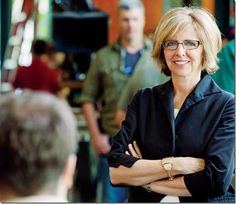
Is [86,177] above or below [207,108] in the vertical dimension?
below

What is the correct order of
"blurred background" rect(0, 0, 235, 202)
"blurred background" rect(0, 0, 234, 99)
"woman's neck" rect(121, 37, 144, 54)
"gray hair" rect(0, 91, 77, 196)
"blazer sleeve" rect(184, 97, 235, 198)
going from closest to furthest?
"gray hair" rect(0, 91, 77, 196) → "blazer sleeve" rect(184, 97, 235, 198) → "woman's neck" rect(121, 37, 144, 54) → "blurred background" rect(0, 0, 235, 202) → "blurred background" rect(0, 0, 234, 99)

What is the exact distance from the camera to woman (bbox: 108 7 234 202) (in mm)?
2174

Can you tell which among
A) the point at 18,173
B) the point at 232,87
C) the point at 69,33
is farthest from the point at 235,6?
the point at 69,33

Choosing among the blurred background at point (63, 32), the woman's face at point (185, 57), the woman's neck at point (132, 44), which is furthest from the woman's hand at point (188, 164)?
the blurred background at point (63, 32)

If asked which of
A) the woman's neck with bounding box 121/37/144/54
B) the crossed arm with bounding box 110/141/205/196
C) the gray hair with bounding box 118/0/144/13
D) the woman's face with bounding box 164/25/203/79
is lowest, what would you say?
the crossed arm with bounding box 110/141/205/196

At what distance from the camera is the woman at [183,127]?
2174 mm

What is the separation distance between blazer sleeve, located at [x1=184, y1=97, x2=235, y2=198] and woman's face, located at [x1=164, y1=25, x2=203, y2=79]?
15cm

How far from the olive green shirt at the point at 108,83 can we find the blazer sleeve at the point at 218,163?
1008mm

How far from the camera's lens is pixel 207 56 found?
2197 mm

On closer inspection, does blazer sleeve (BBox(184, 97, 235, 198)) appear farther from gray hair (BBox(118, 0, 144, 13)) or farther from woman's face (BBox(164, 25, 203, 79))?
gray hair (BBox(118, 0, 144, 13))

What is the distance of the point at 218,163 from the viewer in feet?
7.10

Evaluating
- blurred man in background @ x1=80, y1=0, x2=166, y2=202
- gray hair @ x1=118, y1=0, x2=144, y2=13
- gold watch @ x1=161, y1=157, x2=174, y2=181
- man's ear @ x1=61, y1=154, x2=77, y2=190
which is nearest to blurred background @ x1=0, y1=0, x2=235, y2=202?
blurred man in background @ x1=80, y1=0, x2=166, y2=202

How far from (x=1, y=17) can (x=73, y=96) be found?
0.63 meters

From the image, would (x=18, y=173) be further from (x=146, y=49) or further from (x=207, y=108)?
(x=146, y=49)
